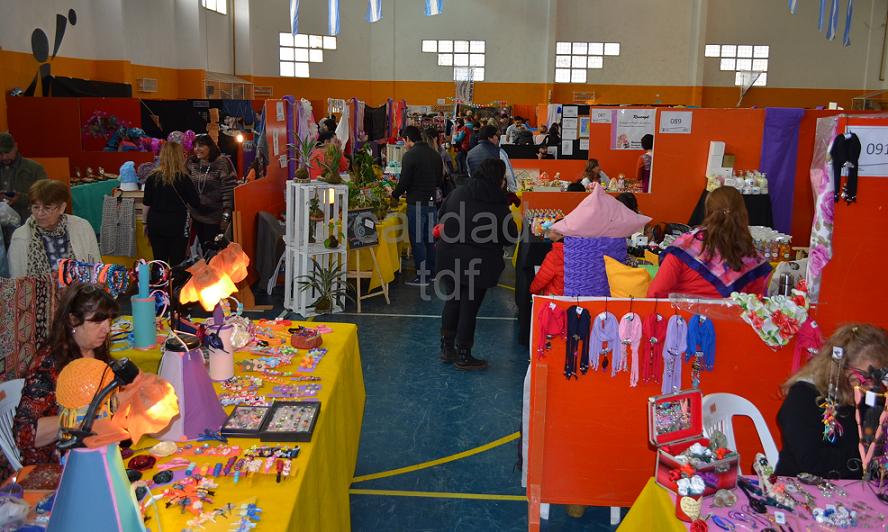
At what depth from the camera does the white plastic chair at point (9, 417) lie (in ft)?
7.43

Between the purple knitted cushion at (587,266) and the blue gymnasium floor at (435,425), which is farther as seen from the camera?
the purple knitted cushion at (587,266)

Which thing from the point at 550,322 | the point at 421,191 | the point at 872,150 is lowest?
the point at 550,322

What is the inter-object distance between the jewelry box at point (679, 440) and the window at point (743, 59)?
70.6ft

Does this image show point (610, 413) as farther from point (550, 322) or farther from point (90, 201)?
point (90, 201)

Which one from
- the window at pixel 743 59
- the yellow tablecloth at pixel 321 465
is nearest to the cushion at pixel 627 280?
the yellow tablecloth at pixel 321 465

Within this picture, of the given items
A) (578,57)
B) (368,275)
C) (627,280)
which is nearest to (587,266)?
(627,280)

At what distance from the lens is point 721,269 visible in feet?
10.9

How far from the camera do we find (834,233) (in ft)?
10.2

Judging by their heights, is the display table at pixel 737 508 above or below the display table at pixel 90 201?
below

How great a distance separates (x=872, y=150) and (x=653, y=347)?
4.08 ft

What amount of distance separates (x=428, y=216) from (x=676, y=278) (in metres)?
4.29

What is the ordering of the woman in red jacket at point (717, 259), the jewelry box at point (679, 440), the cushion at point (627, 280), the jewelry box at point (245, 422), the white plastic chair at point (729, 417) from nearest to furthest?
the jewelry box at point (679, 440), the jewelry box at point (245, 422), the white plastic chair at point (729, 417), the woman in red jacket at point (717, 259), the cushion at point (627, 280)

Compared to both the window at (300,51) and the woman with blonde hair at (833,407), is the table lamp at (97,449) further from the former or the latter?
the window at (300,51)

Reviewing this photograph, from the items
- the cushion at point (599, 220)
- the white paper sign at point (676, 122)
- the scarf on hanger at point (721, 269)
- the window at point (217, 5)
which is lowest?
the scarf on hanger at point (721, 269)
